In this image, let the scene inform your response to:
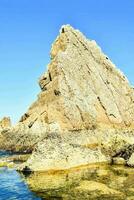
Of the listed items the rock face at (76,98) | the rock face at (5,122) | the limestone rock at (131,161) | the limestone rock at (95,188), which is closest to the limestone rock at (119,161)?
the limestone rock at (131,161)

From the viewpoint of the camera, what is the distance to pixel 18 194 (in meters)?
37.9

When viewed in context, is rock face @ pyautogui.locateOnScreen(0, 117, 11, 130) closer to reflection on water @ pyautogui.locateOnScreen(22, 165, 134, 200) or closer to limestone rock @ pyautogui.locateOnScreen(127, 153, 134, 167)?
reflection on water @ pyautogui.locateOnScreen(22, 165, 134, 200)

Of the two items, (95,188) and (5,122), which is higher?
(5,122)

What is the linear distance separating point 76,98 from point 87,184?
52.7 metres

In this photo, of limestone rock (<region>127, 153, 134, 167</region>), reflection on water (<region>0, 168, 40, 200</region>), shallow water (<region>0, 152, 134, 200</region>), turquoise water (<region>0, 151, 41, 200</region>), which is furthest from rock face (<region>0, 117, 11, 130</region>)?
limestone rock (<region>127, 153, 134, 167</region>)

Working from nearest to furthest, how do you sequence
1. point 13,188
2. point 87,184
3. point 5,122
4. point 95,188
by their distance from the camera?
point 95,188 < point 87,184 < point 13,188 < point 5,122

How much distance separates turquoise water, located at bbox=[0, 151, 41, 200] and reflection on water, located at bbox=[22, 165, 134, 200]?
30.6 inches

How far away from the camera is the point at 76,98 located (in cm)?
9269

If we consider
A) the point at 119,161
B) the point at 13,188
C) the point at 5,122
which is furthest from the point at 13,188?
the point at 5,122

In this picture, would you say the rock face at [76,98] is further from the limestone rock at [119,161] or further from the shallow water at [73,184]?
the shallow water at [73,184]

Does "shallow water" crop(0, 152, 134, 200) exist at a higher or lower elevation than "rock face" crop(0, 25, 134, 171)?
lower

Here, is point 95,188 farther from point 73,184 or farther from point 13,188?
point 13,188

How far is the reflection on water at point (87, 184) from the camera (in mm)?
35800

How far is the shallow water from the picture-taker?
1420 inches
